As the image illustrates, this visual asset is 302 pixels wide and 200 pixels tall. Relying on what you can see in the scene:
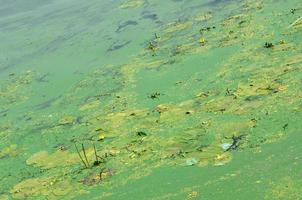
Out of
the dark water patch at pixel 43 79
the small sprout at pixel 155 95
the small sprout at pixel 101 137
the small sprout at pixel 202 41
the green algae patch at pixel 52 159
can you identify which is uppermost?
the small sprout at pixel 202 41

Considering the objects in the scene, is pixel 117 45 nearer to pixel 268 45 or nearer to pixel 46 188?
pixel 268 45

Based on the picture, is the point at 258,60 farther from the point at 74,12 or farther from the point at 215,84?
the point at 74,12

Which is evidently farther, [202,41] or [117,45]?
[117,45]

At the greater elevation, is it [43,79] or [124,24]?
[124,24]

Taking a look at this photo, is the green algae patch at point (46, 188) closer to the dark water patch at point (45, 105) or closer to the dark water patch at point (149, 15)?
the dark water patch at point (45, 105)

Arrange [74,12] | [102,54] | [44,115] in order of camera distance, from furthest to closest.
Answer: [74,12] → [102,54] → [44,115]

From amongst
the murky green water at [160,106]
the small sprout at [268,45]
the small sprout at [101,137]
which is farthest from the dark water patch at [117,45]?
the small sprout at [101,137]


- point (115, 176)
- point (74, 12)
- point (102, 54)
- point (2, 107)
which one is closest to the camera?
point (115, 176)

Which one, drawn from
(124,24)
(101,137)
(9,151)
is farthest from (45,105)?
(124,24)

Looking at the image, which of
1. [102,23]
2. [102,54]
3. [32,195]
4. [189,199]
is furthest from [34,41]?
[189,199]
